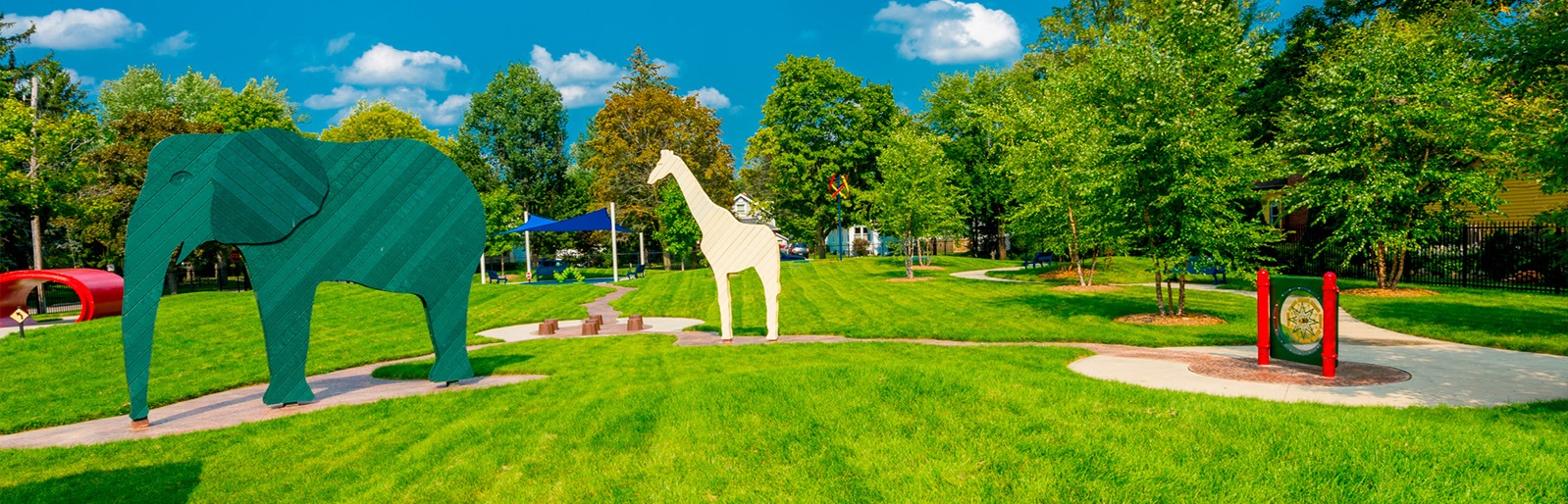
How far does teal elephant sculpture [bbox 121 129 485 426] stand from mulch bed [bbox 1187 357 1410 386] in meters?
9.34

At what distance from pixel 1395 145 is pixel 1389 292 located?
153 inches

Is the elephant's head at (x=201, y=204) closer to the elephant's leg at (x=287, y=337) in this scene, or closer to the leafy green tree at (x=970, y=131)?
the elephant's leg at (x=287, y=337)

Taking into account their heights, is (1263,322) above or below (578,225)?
below

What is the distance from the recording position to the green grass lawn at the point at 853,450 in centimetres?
456

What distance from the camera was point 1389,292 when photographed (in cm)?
1917

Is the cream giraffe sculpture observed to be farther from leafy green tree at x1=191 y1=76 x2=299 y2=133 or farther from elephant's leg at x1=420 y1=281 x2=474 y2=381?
leafy green tree at x1=191 y1=76 x2=299 y2=133

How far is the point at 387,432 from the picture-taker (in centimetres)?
696

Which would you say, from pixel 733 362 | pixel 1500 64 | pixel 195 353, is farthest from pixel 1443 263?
pixel 195 353

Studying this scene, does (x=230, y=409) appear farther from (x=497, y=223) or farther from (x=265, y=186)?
(x=497, y=223)

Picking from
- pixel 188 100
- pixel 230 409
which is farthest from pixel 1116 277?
pixel 188 100

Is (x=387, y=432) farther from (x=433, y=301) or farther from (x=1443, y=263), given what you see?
(x=1443, y=263)

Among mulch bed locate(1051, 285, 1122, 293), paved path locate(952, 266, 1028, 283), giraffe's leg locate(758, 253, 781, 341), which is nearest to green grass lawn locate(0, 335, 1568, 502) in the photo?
giraffe's leg locate(758, 253, 781, 341)

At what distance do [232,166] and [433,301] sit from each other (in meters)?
2.48

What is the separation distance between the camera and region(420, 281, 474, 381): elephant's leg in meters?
9.01
